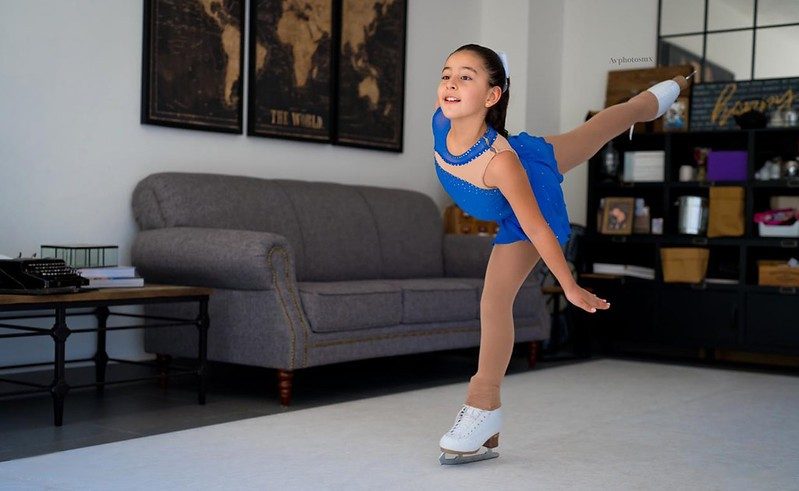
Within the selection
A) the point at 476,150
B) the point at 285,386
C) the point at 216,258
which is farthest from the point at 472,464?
the point at 216,258

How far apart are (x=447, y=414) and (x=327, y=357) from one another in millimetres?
561

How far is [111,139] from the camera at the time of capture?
4543 millimetres

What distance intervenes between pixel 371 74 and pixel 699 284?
2.26 metres

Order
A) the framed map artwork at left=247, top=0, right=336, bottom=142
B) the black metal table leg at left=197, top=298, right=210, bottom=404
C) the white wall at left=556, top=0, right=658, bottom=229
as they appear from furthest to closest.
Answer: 1. the white wall at left=556, top=0, right=658, bottom=229
2. the framed map artwork at left=247, top=0, right=336, bottom=142
3. the black metal table leg at left=197, top=298, right=210, bottom=404

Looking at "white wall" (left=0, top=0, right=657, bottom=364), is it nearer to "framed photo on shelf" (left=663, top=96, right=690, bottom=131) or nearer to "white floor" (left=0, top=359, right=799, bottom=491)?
"white floor" (left=0, top=359, right=799, bottom=491)

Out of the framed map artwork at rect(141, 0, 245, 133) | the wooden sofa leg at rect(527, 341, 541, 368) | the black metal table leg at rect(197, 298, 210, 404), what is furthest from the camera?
the wooden sofa leg at rect(527, 341, 541, 368)

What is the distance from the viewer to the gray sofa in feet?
13.0

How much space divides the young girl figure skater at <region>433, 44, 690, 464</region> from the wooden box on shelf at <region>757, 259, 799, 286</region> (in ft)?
9.82

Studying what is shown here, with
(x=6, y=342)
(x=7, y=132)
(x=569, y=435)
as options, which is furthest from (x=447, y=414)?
(x=7, y=132)

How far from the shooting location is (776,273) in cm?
563

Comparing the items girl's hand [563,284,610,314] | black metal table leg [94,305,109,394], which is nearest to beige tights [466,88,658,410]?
girl's hand [563,284,610,314]

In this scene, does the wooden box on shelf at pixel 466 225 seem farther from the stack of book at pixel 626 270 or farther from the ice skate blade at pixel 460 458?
the ice skate blade at pixel 460 458

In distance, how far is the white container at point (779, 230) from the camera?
5652mm

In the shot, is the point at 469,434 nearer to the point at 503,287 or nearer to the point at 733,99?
the point at 503,287
